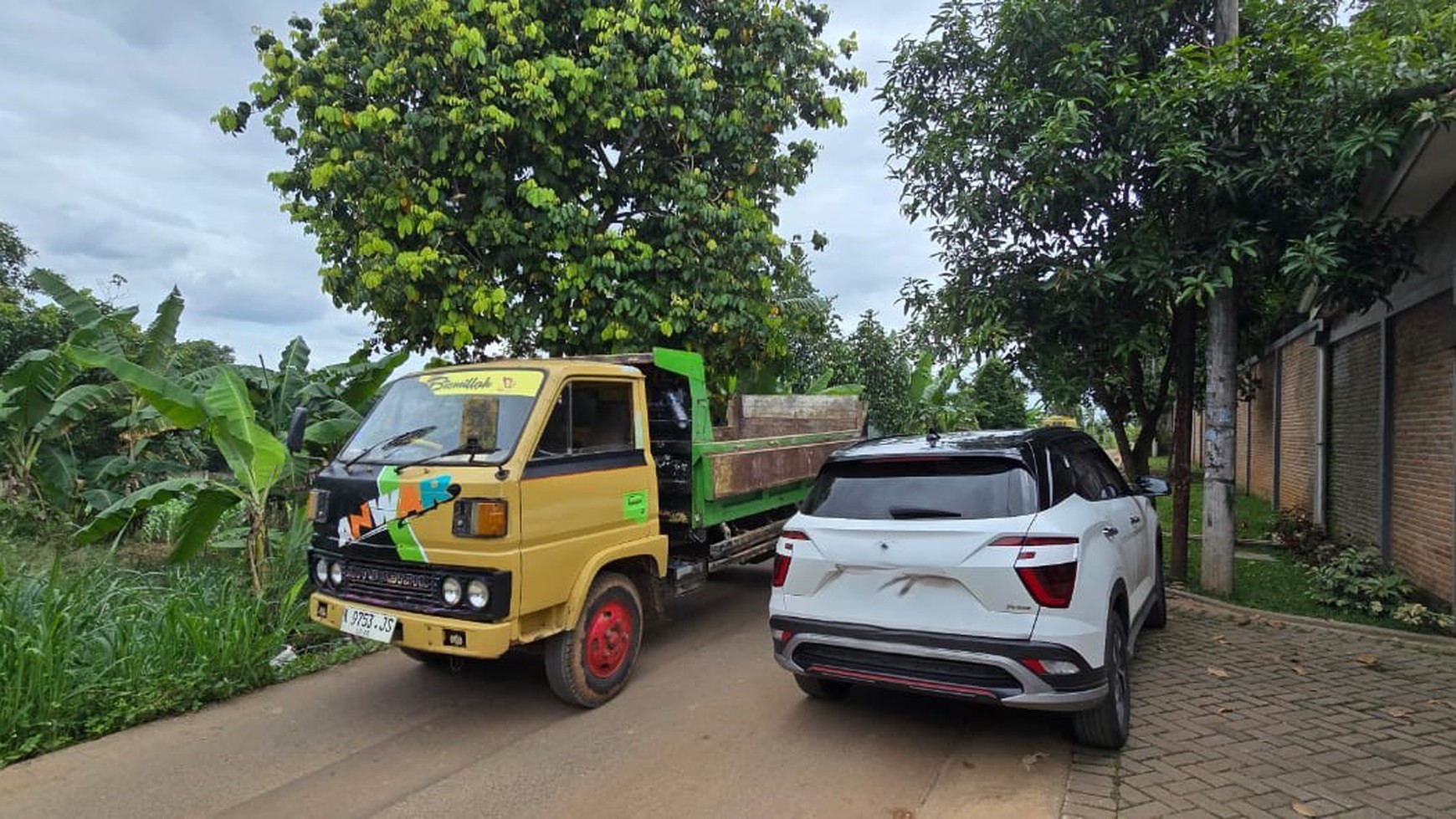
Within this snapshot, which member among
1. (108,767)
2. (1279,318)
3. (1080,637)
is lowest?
(108,767)

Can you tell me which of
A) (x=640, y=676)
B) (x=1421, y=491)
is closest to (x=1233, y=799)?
(x=640, y=676)

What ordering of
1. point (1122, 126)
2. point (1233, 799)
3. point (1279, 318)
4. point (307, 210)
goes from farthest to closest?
point (1279, 318) → point (307, 210) → point (1122, 126) → point (1233, 799)

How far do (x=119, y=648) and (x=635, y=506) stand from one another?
3.46m

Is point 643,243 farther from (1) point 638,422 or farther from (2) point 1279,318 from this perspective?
(2) point 1279,318

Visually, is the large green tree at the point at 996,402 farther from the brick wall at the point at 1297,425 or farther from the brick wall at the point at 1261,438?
the brick wall at the point at 1297,425

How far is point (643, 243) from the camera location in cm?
886

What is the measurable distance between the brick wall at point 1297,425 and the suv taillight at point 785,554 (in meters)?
9.95

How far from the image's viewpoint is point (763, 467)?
7074mm

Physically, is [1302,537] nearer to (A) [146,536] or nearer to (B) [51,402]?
(A) [146,536]

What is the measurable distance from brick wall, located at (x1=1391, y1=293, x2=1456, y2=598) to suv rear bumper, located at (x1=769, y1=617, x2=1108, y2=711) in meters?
5.10

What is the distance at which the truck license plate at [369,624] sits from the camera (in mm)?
4531

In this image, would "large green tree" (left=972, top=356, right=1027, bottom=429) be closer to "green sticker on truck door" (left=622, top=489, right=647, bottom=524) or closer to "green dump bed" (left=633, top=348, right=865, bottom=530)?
"green dump bed" (left=633, top=348, right=865, bottom=530)

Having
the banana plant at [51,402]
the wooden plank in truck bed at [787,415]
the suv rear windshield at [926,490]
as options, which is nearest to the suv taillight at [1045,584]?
the suv rear windshield at [926,490]

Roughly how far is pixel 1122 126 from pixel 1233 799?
18.0ft
